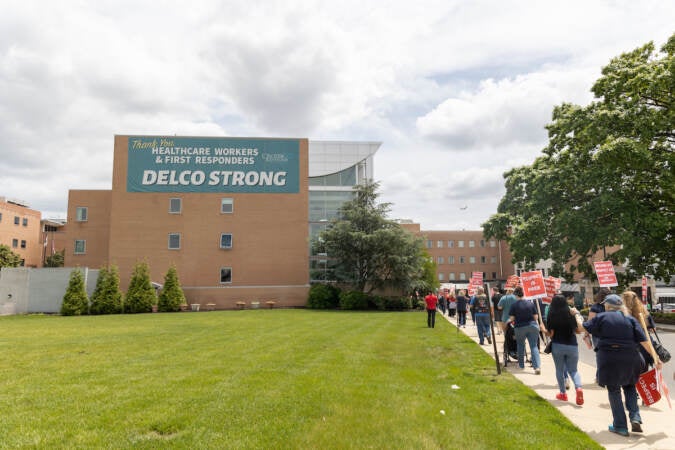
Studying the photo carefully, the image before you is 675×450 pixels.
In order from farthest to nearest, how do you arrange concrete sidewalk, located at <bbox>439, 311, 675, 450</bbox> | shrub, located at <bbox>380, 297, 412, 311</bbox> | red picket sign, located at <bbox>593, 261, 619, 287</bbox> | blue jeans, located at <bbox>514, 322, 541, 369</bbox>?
shrub, located at <bbox>380, 297, 412, 311</bbox> < red picket sign, located at <bbox>593, 261, 619, 287</bbox> < blue jeans, located at <bbox>514, 322, 541, 369</bbox> < concrete sidewalk, located at <bbox>439, 311, 675, 450</bbox>

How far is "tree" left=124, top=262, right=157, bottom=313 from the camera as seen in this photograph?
129 ft

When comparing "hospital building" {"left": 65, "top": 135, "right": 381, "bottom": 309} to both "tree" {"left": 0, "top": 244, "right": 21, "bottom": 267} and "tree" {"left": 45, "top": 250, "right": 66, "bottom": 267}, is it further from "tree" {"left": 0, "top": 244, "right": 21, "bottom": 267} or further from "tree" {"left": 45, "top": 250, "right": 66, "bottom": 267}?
"tree" {"left": 45, "top": 250, "right": 66, "bottom": 267}

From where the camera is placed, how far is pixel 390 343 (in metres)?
16.8

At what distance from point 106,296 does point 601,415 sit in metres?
38.3

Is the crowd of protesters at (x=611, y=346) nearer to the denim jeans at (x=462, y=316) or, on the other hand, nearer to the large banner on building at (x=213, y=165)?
the denim jeans at (x=462, y=316)

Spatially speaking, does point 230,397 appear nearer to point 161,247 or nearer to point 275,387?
point 275,387

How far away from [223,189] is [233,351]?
3426 cm

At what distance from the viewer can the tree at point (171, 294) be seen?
135ft

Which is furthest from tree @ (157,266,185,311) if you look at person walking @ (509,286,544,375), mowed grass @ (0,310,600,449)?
person walking @ (509,286,544,375)

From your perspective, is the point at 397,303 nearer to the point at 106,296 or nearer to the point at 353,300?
the point at 353,300

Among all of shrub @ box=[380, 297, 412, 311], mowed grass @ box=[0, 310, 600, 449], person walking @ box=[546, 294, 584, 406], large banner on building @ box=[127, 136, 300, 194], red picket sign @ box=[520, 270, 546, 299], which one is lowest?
shrub @ box=[380, 297, 412, 311]

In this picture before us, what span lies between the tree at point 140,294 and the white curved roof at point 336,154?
2172 cm

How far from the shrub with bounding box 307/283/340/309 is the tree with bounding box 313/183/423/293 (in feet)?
4.79

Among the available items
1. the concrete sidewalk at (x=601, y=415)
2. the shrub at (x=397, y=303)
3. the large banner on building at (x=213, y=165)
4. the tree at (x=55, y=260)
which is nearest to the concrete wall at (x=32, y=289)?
the large banner on building at (x=213, y=165)
